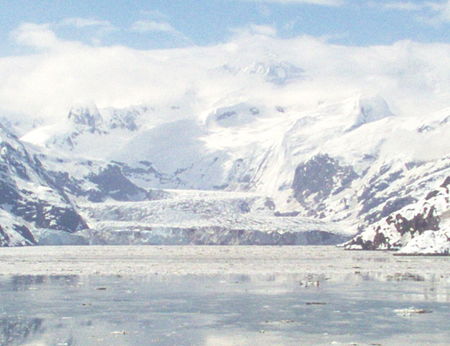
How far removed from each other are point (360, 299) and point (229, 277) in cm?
1971

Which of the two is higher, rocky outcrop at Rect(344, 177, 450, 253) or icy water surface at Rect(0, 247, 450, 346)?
rocky outcrop at Rect(344, 177, 450, 253)

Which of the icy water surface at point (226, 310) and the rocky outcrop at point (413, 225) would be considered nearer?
the icy water surface at point (226, 310)

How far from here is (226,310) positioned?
41.4 meters

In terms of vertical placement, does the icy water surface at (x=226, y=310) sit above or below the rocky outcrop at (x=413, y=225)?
below

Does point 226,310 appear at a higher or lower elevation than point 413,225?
lower

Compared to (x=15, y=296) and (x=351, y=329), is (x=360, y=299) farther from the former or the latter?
(x=15, y=296)

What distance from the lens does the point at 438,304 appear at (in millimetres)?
42812

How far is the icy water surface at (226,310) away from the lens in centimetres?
3334

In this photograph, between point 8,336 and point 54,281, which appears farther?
point 54,281

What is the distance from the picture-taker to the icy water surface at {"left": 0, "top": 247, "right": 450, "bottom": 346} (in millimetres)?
33344

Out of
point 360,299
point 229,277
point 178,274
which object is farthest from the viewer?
point 178,274

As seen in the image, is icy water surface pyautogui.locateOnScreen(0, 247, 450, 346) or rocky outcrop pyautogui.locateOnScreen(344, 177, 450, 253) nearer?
icy water surface pyautogui.locateOnScreen(0, 247, 450, 346)

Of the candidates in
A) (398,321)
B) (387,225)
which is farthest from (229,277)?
(387,225)

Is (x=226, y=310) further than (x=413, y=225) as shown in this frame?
No
